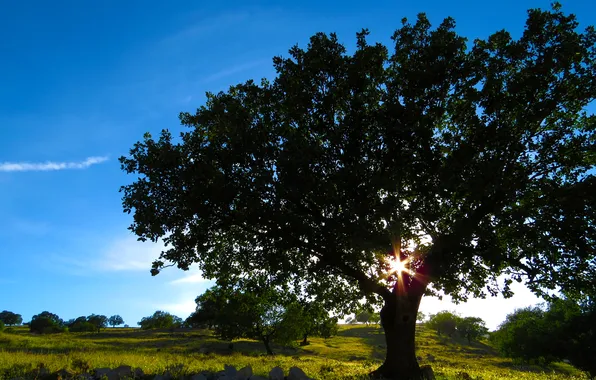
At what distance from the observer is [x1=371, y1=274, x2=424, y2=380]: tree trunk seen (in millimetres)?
19922

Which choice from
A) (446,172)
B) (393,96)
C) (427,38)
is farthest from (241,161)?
(427,38)

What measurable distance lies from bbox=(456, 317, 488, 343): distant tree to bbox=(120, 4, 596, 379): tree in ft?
376

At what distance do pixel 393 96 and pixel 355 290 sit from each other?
13.3m

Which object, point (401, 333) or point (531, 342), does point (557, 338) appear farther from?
point (401, 333)

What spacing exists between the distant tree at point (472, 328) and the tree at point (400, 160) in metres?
115

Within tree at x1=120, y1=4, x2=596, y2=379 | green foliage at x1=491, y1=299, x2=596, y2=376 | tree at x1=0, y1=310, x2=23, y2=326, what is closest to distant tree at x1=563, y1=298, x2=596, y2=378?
green foliage at x1=491, y1=299, x2=596, y2=376

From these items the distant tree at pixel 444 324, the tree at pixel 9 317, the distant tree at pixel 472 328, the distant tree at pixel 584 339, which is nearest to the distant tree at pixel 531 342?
the distant tree at pixel 584 339

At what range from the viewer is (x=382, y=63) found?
18984mm

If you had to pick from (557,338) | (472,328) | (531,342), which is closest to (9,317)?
(472,328)

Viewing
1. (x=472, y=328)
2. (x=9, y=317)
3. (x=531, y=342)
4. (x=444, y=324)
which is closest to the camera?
(x=531, y=342)

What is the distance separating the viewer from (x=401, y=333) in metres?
20.6

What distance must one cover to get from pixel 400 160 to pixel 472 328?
122982 mm

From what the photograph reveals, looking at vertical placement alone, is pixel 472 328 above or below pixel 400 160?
below

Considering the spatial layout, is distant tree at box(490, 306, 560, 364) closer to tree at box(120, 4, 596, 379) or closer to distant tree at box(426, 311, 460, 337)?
tree at box(120, 4, 596, 379)
